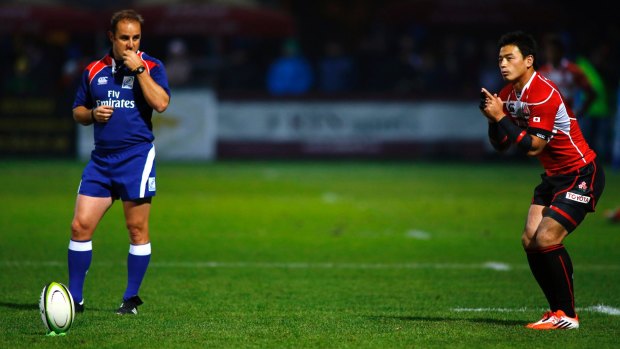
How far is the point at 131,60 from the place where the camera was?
7.89 meters

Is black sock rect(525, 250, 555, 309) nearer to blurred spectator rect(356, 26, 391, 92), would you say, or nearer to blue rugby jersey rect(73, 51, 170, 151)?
blue rugby jersey rect(73, 51, 170, 151)

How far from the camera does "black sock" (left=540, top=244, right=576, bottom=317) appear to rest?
25.7 feet

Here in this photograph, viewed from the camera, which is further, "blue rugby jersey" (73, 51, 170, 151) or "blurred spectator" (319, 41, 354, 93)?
"blurred spectator" (319, 41, 354, 93)

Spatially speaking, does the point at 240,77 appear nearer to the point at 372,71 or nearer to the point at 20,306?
the point at 372,71

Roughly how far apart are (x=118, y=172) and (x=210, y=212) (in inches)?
297

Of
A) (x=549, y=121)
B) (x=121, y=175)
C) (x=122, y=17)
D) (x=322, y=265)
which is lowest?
(x=322, y=265)

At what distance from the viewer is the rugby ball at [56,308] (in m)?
7.19

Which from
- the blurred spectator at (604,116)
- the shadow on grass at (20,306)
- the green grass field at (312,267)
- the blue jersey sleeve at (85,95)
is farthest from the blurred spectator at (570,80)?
the shadow on grass at (20,306)

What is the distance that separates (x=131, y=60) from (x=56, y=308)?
5.85ft

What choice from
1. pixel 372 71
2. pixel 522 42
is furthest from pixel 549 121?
pixel 372 71

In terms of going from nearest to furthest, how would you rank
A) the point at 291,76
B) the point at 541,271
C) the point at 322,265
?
the point at 541,271 < the point at 322,265 < the point at 291,76

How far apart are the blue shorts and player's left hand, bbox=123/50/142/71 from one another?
2.12 ft

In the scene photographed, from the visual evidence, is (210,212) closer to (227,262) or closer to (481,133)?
(227,262)

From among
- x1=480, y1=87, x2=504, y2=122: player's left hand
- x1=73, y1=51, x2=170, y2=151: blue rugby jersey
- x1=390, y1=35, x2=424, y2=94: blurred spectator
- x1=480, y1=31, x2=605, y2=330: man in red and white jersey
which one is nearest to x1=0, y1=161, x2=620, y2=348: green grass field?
x1=480, y1=31, x2=605, y2=330: man in red and white jersey
